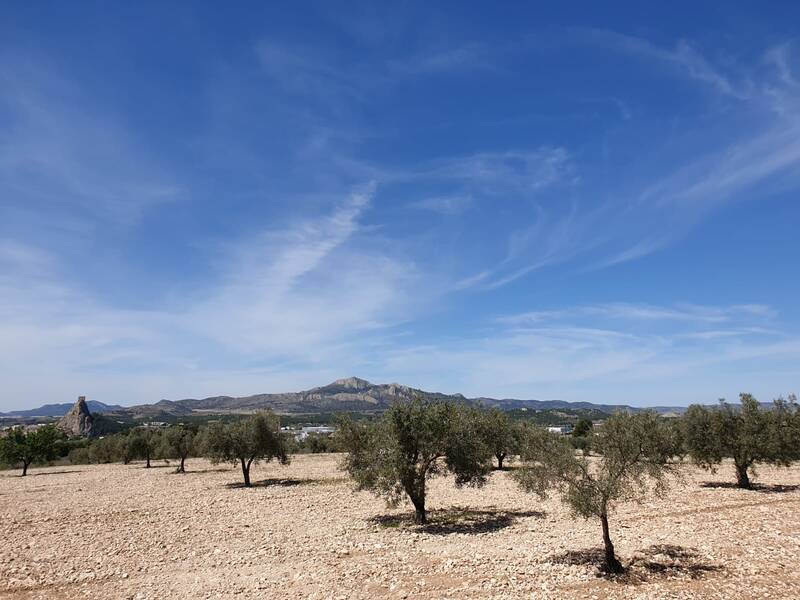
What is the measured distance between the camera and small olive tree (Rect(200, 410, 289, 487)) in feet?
158

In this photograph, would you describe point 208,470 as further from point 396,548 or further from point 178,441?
point 396,548

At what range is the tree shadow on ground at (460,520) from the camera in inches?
997

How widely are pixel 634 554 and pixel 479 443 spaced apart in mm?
9279

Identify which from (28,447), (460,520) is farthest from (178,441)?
(460,520)

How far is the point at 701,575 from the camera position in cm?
1700

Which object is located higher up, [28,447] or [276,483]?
[28,447]

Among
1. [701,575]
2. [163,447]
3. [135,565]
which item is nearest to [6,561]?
[135,565]

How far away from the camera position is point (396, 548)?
22.0 m

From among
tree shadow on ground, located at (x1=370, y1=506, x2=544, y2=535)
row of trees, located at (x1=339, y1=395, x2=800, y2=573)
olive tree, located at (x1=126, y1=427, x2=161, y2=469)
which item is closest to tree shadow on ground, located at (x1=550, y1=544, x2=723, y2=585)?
row of trees, located at (x1=339, y1=395, x2=800, y2=573)

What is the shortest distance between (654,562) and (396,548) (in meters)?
10.6

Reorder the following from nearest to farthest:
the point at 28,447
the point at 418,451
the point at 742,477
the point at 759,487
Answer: the point at 418,451
the point at 759,487
the point at 742,477
the point at 28,447

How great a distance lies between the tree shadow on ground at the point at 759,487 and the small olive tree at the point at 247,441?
38.4 metres

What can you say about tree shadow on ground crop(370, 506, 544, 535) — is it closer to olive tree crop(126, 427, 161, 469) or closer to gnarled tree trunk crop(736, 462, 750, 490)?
gnarled tree trunk crop(736, 462, 750, 490)

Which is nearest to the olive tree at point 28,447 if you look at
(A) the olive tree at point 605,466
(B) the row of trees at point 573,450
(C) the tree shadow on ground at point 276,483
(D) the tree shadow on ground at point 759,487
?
(C) the tree shadow on ground at point 276,483
